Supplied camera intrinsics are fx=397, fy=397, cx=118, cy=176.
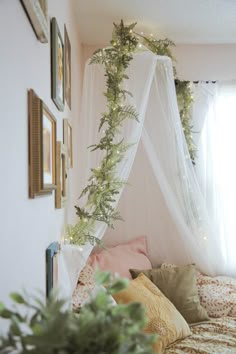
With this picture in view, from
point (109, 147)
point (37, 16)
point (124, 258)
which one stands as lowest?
point (124, 258)

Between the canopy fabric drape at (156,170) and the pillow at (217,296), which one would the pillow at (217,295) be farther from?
the canopy fabric drape at (156,170)

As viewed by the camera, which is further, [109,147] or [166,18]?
[166,18]

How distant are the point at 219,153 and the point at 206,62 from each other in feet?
2.70

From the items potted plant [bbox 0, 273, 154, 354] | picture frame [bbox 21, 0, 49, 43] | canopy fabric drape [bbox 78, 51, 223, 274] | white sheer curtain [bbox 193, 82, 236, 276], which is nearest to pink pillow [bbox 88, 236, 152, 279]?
canopy fabric drape [bbox 78, 51, 223, 274]

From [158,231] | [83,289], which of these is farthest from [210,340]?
[158,231]

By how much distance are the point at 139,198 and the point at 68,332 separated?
2819mm

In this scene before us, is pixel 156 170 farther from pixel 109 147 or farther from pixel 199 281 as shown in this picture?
pixel 199 281

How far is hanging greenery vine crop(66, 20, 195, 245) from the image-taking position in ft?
6.95

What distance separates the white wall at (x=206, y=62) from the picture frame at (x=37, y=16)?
90.8 inches

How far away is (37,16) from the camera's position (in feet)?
3.97

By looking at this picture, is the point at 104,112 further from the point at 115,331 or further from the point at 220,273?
the point at 115,331

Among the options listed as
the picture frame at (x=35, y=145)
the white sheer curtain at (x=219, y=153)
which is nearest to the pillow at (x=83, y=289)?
the picture frame at (x=35, y=145)

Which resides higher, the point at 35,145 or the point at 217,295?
the point at 35,145

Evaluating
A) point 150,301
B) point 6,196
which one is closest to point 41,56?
point 6,196
